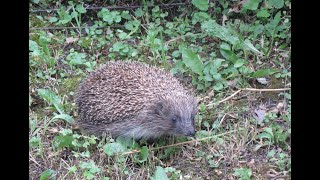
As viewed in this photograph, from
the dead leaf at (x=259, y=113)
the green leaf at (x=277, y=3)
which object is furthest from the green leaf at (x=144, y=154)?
the green leaf at (x=277, y=3)

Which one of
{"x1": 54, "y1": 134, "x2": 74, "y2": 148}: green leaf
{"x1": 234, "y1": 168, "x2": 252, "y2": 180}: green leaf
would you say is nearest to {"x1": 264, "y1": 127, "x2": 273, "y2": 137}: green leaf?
{"x1": 234, "y1": 168, "x2": 252, "y2": 180}: green leaf

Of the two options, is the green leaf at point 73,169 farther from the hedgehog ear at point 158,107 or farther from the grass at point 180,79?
the hedgehog ear at point 158,107

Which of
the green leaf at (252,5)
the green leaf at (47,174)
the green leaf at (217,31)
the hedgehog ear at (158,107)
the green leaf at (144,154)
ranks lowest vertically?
the green leaf at (47,174)

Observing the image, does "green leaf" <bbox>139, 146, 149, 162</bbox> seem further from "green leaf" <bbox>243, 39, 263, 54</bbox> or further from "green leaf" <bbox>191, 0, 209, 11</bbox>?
"green leaf" <bbox>191, 0, 209, 11</bbox>

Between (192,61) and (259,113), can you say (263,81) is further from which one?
(192,61)

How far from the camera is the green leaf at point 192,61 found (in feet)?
20.0

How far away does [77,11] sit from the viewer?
287 inches

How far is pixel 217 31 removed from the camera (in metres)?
6.61

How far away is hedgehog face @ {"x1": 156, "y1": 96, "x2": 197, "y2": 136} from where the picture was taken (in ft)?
17.0

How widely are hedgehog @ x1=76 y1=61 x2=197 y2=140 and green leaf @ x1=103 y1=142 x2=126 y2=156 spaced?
0.31 m

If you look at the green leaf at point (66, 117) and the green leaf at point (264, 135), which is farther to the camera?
the green leaf at point (66, 117)

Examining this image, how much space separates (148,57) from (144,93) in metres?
1.25

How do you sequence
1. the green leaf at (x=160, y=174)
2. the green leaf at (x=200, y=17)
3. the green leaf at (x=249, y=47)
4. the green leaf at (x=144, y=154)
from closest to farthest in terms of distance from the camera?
the green leaf at (x=160, y=174)
the green leaf at (x=144, y=154)
the green leaf at (x=249, y=47)
the green leaf at (x=200, y=17)

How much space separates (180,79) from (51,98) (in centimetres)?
131
